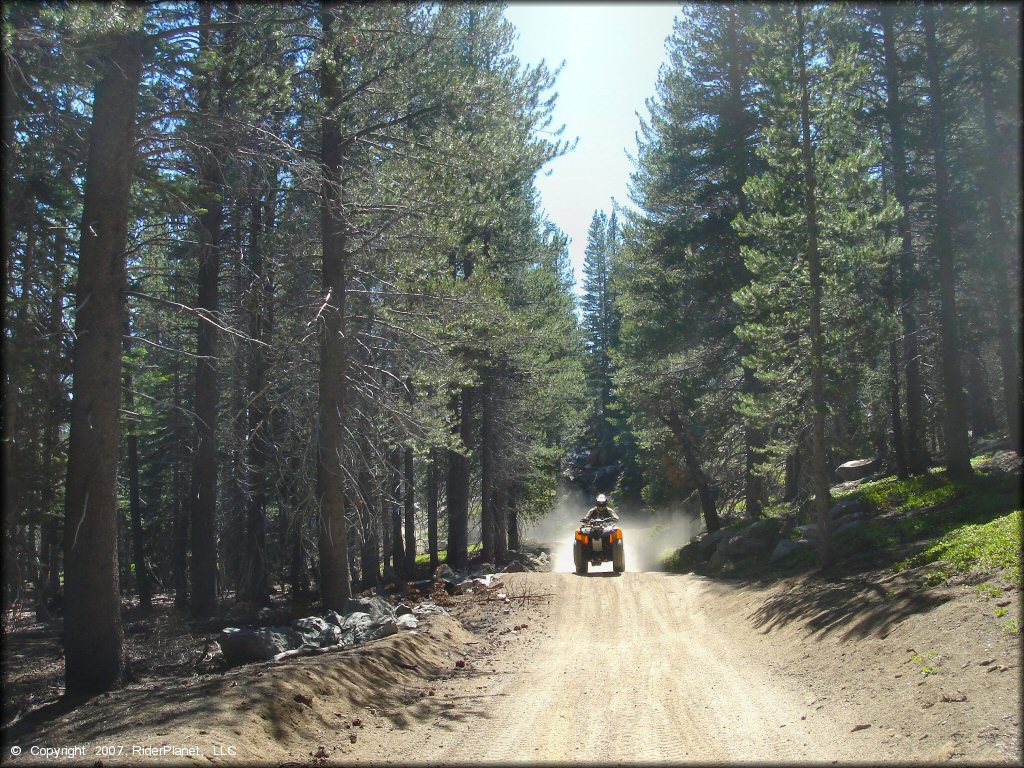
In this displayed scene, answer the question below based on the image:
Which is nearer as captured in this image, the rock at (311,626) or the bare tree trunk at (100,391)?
the bare tree trunk at (100,391)

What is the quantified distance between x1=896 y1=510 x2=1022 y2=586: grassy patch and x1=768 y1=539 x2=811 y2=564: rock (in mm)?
4180

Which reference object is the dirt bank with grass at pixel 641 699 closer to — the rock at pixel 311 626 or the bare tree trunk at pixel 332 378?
the rock at pixel 311 626

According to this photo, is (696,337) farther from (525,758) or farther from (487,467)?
(525,758)

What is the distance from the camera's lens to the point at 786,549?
16391mm

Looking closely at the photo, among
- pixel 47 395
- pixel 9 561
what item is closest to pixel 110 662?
pixel 9 561

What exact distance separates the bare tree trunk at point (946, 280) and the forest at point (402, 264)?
3.0 inches

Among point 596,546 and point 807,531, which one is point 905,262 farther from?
point 596,546

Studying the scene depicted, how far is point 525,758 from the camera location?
21.6 feet

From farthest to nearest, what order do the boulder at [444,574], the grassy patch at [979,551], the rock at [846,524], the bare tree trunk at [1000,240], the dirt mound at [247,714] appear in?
the boulder at [444,574], the bare tree trunk at [1000,240], the rock at [846,524], the grassy patch at [979,551], the dirt mound at [247,714]

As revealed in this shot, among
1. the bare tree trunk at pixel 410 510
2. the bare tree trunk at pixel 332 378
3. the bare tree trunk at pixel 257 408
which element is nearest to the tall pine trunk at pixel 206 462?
the bare tree trunk at pixel 257 408

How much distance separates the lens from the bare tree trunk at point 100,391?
8164mm

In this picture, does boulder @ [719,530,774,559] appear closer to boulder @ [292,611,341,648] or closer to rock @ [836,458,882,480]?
rock @ [836,458,882,480]

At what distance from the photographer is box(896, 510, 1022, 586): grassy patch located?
29.5 ft

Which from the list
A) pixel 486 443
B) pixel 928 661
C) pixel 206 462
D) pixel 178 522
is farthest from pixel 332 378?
pixel 178 522
